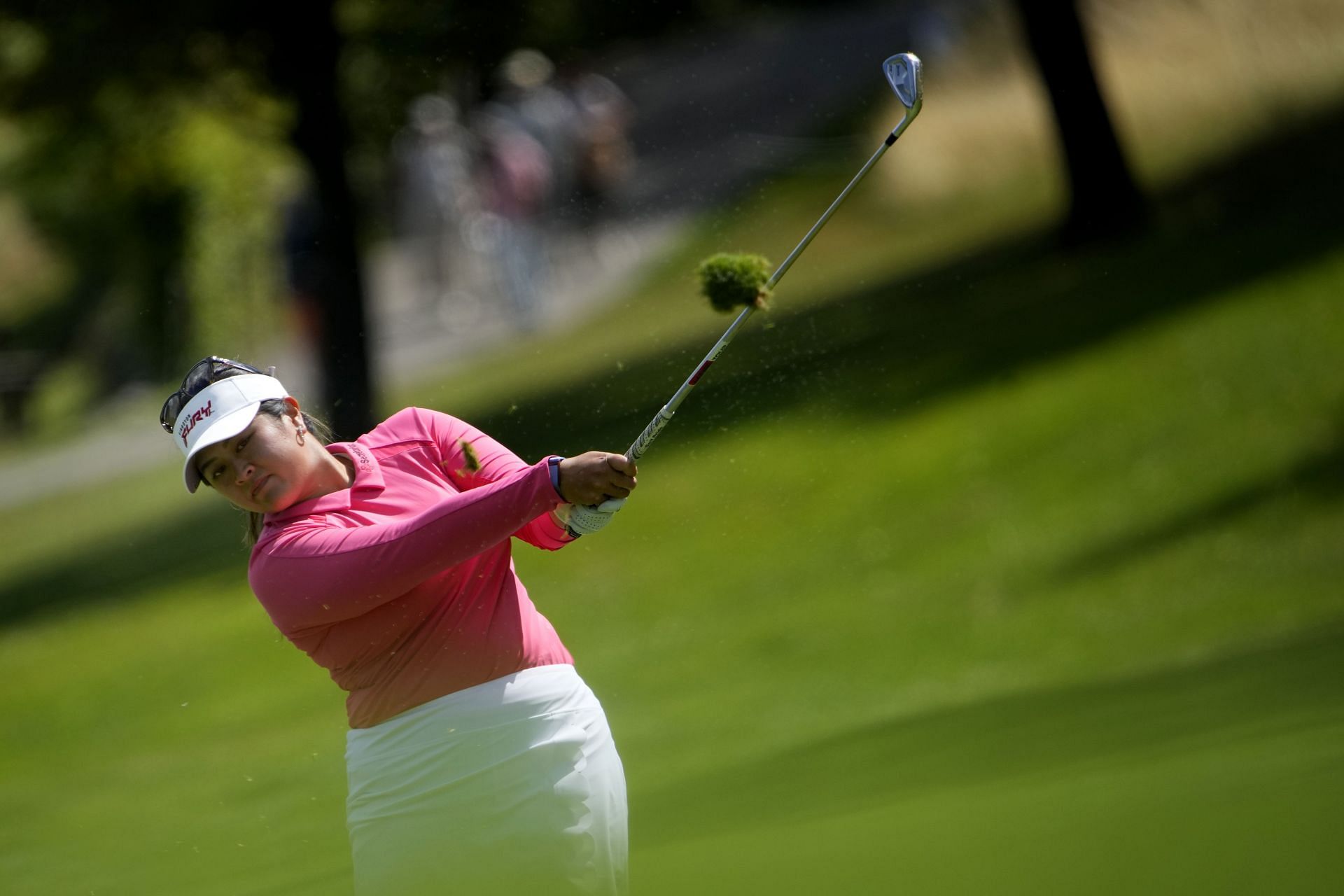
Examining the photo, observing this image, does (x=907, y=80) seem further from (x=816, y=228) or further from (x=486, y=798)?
(x=486, y=798)

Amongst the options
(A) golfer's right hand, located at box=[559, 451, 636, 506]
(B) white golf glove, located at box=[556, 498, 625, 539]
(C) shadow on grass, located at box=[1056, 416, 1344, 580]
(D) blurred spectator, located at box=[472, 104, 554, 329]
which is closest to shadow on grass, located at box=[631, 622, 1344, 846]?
(C) shadow on grass, located at box=[1056, 416, 1344, 580]

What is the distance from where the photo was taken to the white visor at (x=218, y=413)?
12.4ft

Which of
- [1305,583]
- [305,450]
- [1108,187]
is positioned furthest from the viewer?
[1108,187]

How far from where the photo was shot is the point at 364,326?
40.0ft

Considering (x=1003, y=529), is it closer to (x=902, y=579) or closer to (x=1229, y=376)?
(x=902, y=579)

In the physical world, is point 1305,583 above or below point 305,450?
below

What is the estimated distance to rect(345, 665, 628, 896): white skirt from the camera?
3.86m

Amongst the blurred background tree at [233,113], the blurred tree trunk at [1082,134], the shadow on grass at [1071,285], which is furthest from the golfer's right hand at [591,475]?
the blurred tree trunk at [1082,134]

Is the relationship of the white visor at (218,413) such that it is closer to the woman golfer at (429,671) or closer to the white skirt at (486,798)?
the woman golfer at (429,671)

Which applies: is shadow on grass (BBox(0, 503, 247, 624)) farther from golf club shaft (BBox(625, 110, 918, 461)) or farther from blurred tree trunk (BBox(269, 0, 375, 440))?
golf club shaft (BBox(625, 110, 918, 461))

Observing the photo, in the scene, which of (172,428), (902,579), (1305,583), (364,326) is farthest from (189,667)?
(172,428)

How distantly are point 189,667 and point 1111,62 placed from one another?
9462 millimetres

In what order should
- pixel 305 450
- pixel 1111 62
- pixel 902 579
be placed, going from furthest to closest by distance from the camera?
pixel 1111 62, pixel 902 579, pixel 305 450

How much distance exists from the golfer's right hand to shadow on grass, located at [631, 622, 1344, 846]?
349 cm
